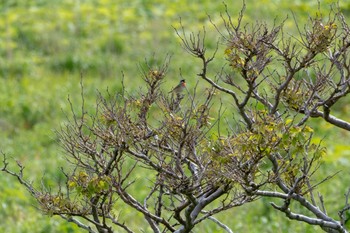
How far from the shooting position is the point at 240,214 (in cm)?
962

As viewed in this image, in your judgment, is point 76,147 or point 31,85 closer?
point 76,147

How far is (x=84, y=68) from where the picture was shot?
15898 mm

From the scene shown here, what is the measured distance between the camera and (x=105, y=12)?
64.5 ft

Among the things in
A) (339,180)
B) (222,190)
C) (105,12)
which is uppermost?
(105,12)

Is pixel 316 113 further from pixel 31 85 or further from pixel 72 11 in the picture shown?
pixel 72 11

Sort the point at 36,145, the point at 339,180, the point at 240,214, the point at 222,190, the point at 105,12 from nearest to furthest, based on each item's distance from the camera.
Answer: the point at 222,190, the point at 240,214, the point at 339,180, the point at 36,145, the point at 105,12

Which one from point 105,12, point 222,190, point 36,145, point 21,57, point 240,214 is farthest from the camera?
point 105,12

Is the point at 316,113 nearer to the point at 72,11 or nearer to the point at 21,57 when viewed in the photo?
the point at 21,57

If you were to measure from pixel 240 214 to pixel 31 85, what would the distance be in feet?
21.7

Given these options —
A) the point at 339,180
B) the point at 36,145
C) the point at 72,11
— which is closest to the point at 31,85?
the point at 36,145

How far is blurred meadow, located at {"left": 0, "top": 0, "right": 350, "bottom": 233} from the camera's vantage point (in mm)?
9844

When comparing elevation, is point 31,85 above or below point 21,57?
below

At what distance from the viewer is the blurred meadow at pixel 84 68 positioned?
32.3 feet

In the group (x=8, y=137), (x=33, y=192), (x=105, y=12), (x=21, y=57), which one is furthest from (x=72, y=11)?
(x=33, y=192)
